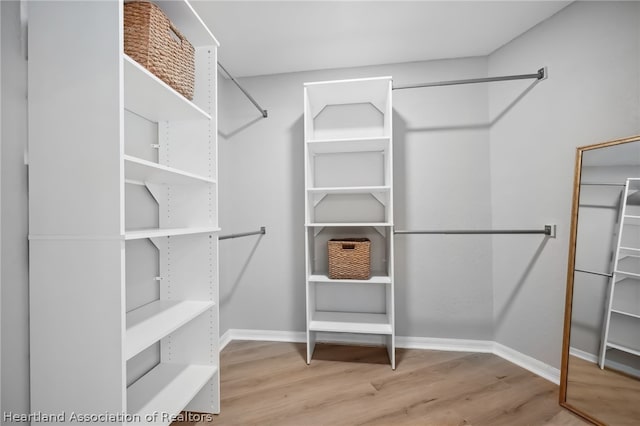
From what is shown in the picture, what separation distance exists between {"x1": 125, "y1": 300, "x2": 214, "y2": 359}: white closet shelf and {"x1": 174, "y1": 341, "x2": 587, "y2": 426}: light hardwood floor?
→ 0.60 m

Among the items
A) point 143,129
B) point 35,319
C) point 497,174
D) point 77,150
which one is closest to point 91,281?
point 35,319

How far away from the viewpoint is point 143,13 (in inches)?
43.2

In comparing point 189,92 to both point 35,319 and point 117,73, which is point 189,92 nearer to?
point 117,73

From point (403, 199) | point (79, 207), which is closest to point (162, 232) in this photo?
point (79, 207)

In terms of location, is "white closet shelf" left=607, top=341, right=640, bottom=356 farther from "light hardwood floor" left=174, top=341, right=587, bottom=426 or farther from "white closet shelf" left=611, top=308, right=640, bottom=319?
"light hardwood floor" left=174, top=341, right=587, bottom=426

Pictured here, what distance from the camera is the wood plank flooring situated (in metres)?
1.34

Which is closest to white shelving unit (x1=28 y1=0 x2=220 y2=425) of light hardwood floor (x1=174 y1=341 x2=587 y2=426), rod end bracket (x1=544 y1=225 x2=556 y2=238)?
light hardwood floor (x1=174 y1=341 x2=587 y2=426)

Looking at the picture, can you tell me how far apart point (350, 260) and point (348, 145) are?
83cm

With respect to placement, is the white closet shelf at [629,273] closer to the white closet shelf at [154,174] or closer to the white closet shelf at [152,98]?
the white closet shelf at [154,174]

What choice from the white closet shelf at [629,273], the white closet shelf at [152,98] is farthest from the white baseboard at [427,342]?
the white closet shelf at [152,98]

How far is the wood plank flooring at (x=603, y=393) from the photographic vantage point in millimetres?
1345

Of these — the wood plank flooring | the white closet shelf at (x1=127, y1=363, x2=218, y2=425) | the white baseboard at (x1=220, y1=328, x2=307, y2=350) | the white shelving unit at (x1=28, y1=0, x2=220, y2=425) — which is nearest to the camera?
the white shelving unit at (x1=28, y1=0, x2=220, y2=425)

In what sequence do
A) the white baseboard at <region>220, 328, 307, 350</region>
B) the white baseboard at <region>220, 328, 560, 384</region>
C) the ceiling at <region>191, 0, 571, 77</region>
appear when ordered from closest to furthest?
the ceiling at <region>191, 0, 571, 77</region> → the white baseboard at <region>220, 328, 560, 384</region> → the white baseboard at <region>220, 328, 307, 350</region>

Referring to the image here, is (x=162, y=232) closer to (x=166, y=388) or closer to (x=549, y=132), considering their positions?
(x=166, y=388)
